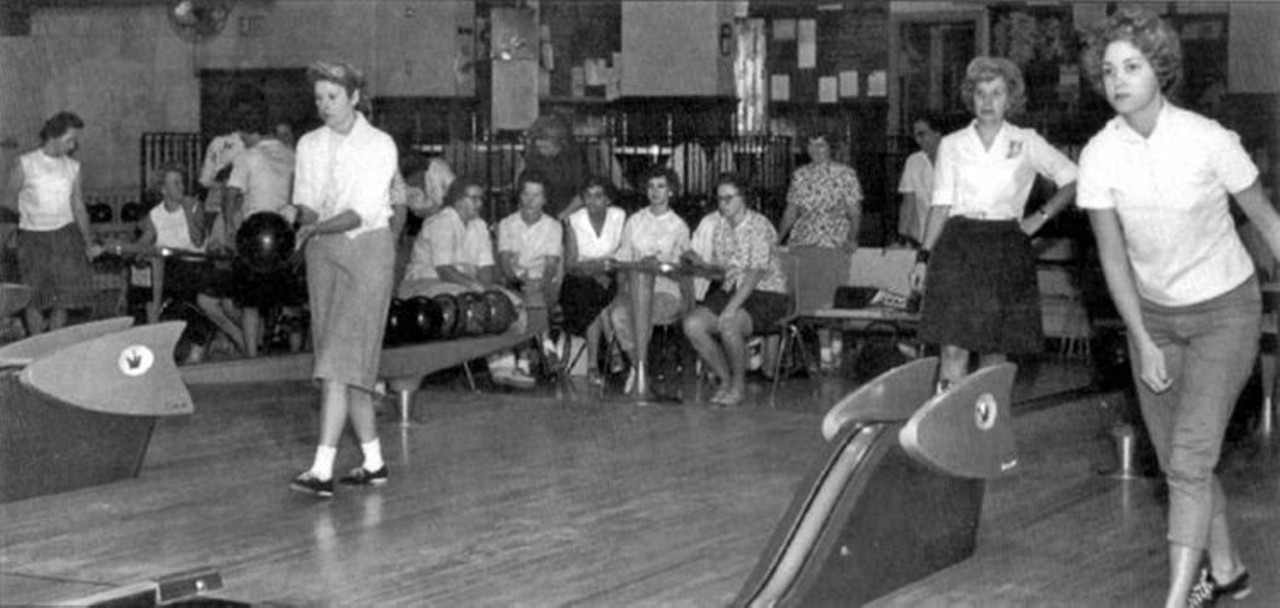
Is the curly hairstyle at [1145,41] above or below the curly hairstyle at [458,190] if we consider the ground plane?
above

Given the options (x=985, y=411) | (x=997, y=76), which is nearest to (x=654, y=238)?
(x=997, y=76)

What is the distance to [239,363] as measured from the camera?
36.8ft

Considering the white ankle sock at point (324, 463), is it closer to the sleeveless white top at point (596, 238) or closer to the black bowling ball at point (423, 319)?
the black bowling ball at point (423, 319)

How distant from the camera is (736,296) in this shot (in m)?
10.8

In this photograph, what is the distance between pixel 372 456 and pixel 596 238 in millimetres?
3927

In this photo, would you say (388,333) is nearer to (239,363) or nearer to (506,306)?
(506,306)

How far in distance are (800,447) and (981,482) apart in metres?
2.35

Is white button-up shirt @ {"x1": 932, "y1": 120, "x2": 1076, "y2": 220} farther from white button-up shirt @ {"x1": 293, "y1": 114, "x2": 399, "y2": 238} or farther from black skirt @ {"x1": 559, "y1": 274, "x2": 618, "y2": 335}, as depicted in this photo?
black skirt @ {"x1": 559, "y1": 274, "x2": 618, "y2": 335}

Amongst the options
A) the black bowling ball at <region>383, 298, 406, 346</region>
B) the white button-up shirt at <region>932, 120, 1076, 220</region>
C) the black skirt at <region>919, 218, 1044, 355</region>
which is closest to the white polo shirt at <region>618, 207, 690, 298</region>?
the black bowling ball at <region>383, 298, 406, 346</region>

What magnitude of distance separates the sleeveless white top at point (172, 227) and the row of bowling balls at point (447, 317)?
2.85m

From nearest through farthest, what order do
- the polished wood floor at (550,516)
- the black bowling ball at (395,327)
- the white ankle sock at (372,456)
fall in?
the polished wood floor at (550,516), the white ankle sock at (372,456), the black bowling ball at (395,327)

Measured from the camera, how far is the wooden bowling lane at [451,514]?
6102 mm

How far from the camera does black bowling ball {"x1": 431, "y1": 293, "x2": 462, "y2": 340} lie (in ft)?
32.6

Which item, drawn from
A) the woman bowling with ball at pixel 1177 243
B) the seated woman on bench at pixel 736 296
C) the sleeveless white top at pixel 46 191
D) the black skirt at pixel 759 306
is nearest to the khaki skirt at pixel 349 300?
the woman bowling with ball at pixel 1177 243
